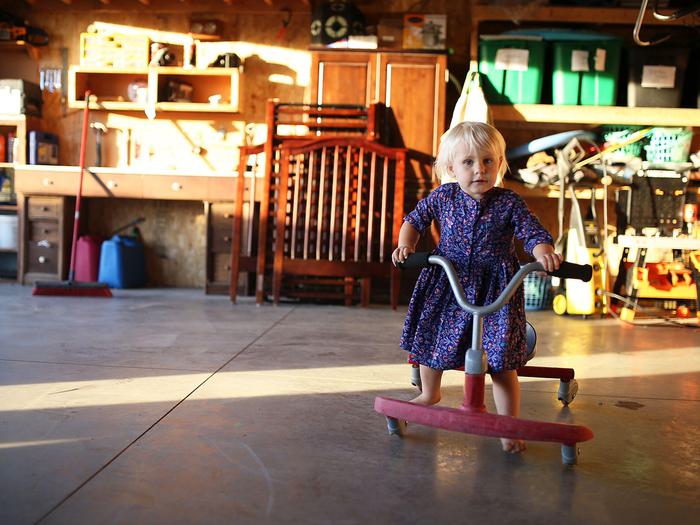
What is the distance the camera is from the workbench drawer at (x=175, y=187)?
507 centimetres

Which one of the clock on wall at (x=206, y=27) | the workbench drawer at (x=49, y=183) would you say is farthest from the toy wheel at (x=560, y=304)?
the workbench drawer at (x=49, y=183)

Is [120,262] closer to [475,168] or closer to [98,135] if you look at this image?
[98,135]

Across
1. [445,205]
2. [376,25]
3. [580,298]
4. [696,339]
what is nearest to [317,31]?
[376,25]

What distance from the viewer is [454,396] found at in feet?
6.97

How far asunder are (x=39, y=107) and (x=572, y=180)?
428cm

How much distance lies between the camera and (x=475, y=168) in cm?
168

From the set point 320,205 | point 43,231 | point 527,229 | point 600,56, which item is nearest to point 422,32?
point 600,56

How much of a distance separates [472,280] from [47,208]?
4.49 metres

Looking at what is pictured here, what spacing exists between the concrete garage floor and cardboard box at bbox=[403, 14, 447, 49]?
9.39 feet

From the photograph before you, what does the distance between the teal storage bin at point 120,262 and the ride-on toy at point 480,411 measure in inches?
164

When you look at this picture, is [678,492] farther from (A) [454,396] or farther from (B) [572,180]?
(B) [572,180]

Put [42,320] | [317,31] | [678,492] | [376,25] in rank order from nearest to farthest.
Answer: [678,492]
[42,320]
[317,31]
[376,25]

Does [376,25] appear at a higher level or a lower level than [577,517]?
higher

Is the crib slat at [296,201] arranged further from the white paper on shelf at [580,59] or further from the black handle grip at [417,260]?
the black handle grip at [417,260]
